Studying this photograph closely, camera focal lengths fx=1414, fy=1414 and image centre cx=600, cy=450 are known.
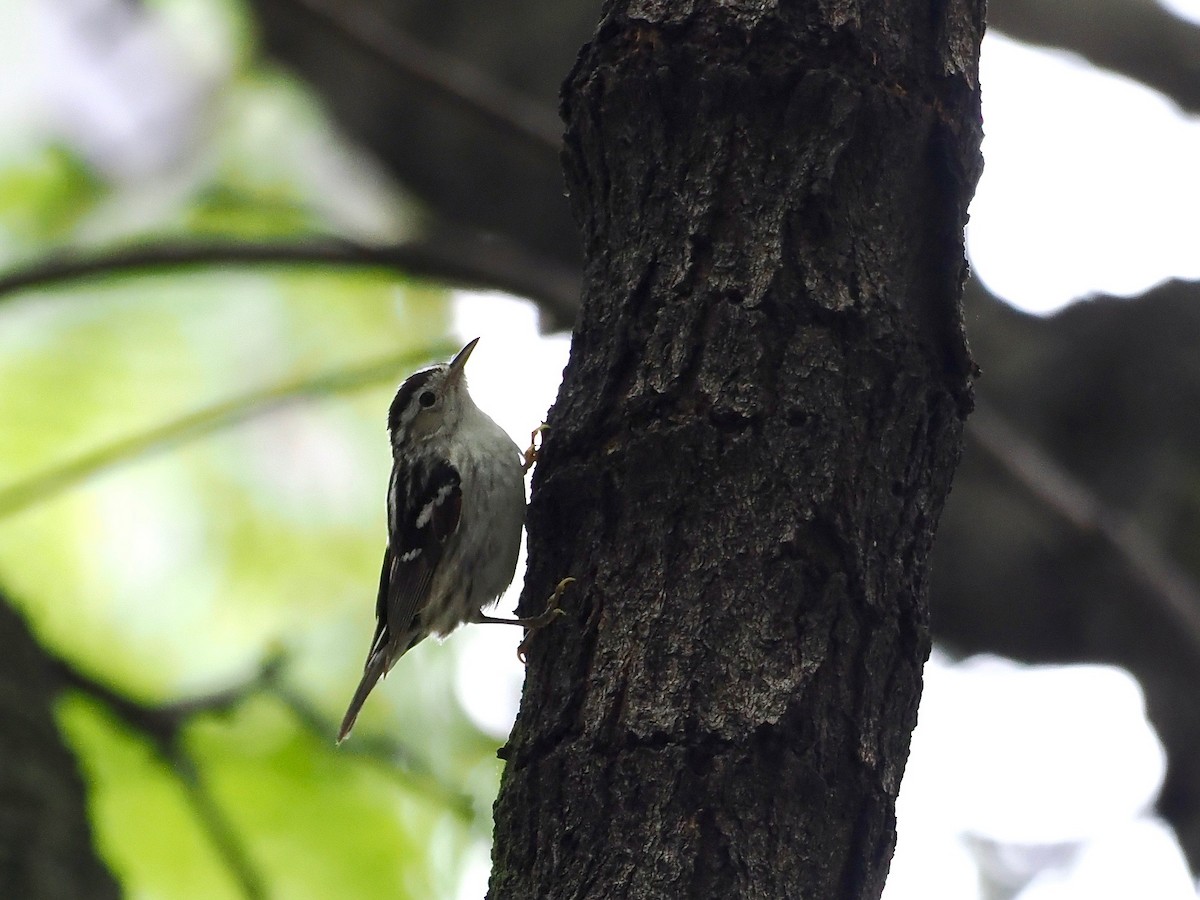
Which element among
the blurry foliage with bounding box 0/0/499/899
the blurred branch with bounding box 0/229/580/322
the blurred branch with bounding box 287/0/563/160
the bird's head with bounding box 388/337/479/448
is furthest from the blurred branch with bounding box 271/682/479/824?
the blurred branch with bounding box 287/0/563/160

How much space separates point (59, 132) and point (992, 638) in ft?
21.4

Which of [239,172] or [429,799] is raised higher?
[239,172]

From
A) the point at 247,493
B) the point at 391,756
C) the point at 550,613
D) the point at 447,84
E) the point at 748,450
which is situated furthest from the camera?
the point at 247,493

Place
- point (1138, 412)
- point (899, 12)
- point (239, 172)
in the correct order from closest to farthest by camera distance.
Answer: point (899, 12), point (1138, 412), point (239, 172)

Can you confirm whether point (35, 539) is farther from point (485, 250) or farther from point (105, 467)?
point (485, 250)

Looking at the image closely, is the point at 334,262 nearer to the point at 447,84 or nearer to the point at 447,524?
the point at 447,84

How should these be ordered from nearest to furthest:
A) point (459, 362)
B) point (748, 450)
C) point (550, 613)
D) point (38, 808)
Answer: point (748, 450), point (550, 613), point (38, 808), point (459, 362)

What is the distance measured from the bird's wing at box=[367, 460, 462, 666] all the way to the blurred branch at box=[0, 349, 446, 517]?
62cm

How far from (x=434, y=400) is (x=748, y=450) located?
385 cm

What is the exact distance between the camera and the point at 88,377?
867cm

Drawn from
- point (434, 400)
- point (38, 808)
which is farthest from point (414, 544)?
point (38, 808)

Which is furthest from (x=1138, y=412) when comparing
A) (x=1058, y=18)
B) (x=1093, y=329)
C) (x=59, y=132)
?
(x=59, y=132)

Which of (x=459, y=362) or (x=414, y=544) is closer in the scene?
(x=414, y=544)

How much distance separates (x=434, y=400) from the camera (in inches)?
255
